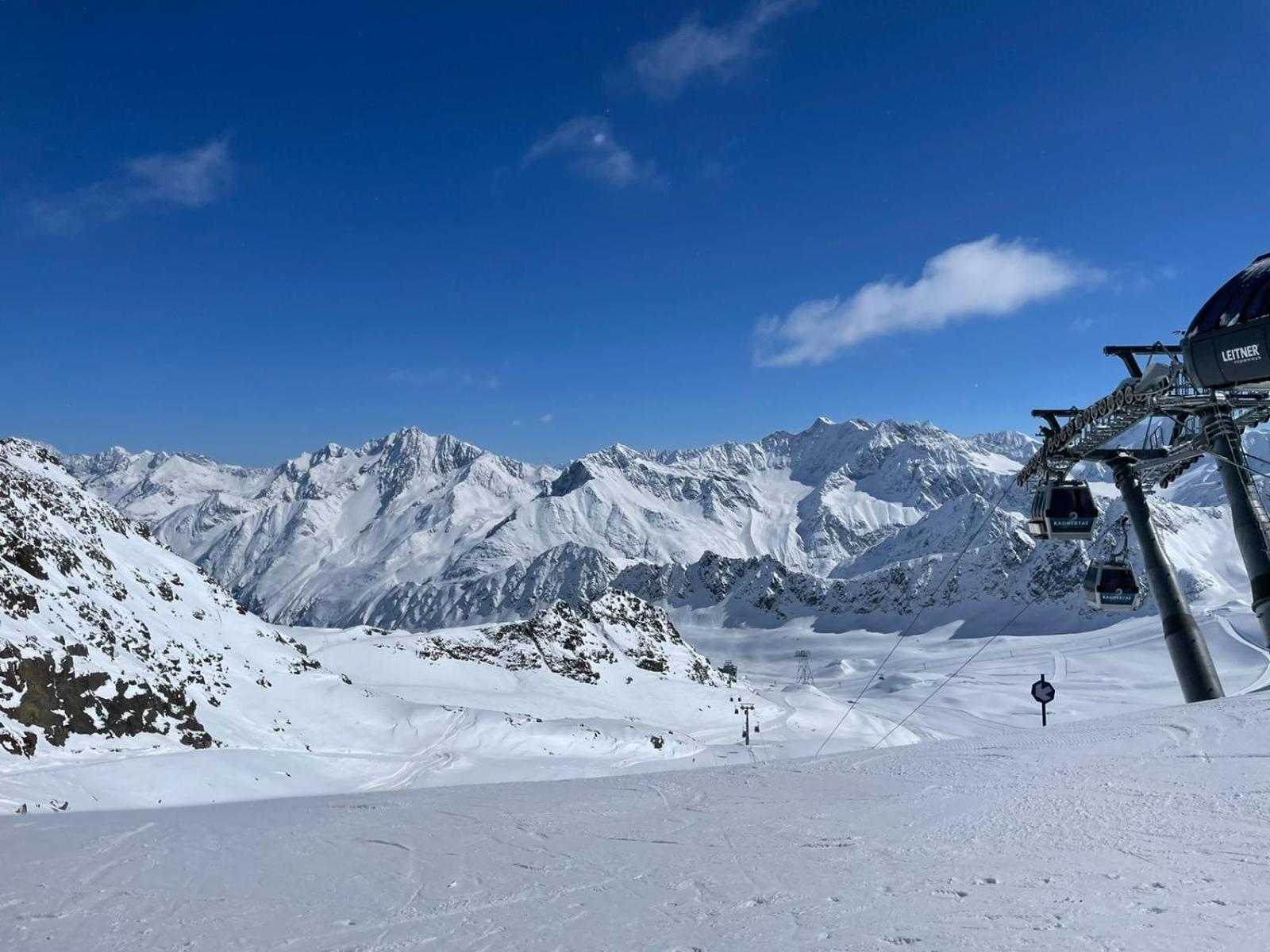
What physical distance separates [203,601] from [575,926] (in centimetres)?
4234

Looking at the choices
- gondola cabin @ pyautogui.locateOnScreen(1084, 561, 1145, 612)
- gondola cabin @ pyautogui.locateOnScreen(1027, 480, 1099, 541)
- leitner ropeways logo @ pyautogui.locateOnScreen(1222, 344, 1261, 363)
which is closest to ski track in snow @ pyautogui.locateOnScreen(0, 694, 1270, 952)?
leitner ropeways logo @ pyautogui.locateOnScreen(1222, 344, 1261, 363)

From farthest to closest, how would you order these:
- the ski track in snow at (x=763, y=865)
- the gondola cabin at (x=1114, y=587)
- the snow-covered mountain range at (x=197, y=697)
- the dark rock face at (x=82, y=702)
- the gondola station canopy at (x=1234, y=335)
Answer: the snow-covered mountain range at (x=197, y=697)
the dark rock face at (x=82, y=702)
the gondola cabin at (x=1114, y=587)
the gondola station canopy at (x=1234, y=335)
the ski track in snow at (x=763, y=865)

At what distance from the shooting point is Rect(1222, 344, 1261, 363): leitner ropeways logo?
8.99 meters

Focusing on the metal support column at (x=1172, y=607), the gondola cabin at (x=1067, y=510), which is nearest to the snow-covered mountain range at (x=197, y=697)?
the gondola cabin at (x=1067, y=510)

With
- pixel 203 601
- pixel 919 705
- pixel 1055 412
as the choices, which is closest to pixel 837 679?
pixel 919 705

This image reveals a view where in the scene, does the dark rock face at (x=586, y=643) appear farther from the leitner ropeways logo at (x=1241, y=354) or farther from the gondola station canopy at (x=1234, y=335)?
the leitner ropeways logo at (x=1241, y=354)

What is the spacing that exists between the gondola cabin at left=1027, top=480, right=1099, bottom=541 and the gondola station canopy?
6.82 m

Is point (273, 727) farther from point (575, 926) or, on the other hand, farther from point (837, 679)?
point (837, 679)

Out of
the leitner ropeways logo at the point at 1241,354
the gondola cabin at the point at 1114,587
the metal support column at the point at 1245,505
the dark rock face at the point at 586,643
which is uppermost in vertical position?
the leitner ropeways logo at the point at 1241,354

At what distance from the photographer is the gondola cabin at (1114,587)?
631 inches

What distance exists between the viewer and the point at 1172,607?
48.4ft

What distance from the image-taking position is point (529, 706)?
59.2m

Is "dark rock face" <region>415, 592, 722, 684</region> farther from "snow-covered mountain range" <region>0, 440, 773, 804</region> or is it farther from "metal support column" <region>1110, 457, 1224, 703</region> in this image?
"metal support column" <region>1110, 457, 1224, 703</region>

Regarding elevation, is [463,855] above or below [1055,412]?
below
